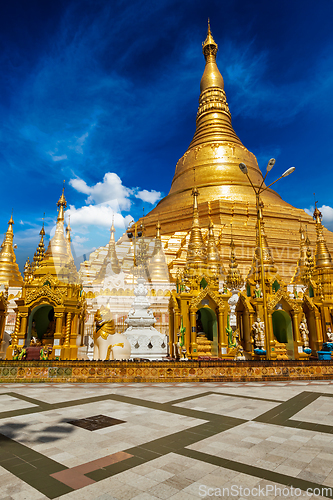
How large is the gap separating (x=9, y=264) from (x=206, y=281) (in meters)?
16.9

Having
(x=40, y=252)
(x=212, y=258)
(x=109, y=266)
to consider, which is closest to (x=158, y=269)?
(x=212, y=258)

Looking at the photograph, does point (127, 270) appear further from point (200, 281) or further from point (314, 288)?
point (314, 288)

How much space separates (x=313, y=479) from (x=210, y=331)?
14.0m

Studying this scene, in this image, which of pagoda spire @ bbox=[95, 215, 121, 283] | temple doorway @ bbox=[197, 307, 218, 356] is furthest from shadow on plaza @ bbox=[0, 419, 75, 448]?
pagoda spire @ bbox=[95, 215, 121, 283]

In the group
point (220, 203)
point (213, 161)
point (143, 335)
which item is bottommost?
point (143, 335)

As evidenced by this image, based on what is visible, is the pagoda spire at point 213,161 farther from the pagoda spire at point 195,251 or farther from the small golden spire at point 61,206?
the small golden spire at point 61,206

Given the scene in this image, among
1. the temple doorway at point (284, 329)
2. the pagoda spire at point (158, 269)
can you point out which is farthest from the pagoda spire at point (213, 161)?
the temple doorway at point (284, 329)

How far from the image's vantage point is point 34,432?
463 cm

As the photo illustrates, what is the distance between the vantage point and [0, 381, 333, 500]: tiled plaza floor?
2.98 meters

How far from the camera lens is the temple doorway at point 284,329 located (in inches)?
645

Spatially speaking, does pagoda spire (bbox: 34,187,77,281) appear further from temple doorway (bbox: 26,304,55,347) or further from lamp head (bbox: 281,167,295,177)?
lamp head (bbox: 281,167,295,177)

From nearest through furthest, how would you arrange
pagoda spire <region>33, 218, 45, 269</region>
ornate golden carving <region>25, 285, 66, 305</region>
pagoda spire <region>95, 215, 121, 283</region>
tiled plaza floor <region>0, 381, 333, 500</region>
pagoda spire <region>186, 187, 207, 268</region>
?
tiled plaza floor <region>0, 381, 333, 500</region> → ornate golden carving <region>25, 285, 66, 305</region> → pagoda spire <region>186, 187, 207, 268</region> → pagoda spire <region>33, 218, 45, 269</region> → pagoda spire <region>95, 215, 121, 283</region>

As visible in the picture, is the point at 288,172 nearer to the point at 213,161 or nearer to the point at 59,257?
the point at 59,257

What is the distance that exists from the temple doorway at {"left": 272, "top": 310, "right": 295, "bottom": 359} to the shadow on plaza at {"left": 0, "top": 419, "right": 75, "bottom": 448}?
550 inches
